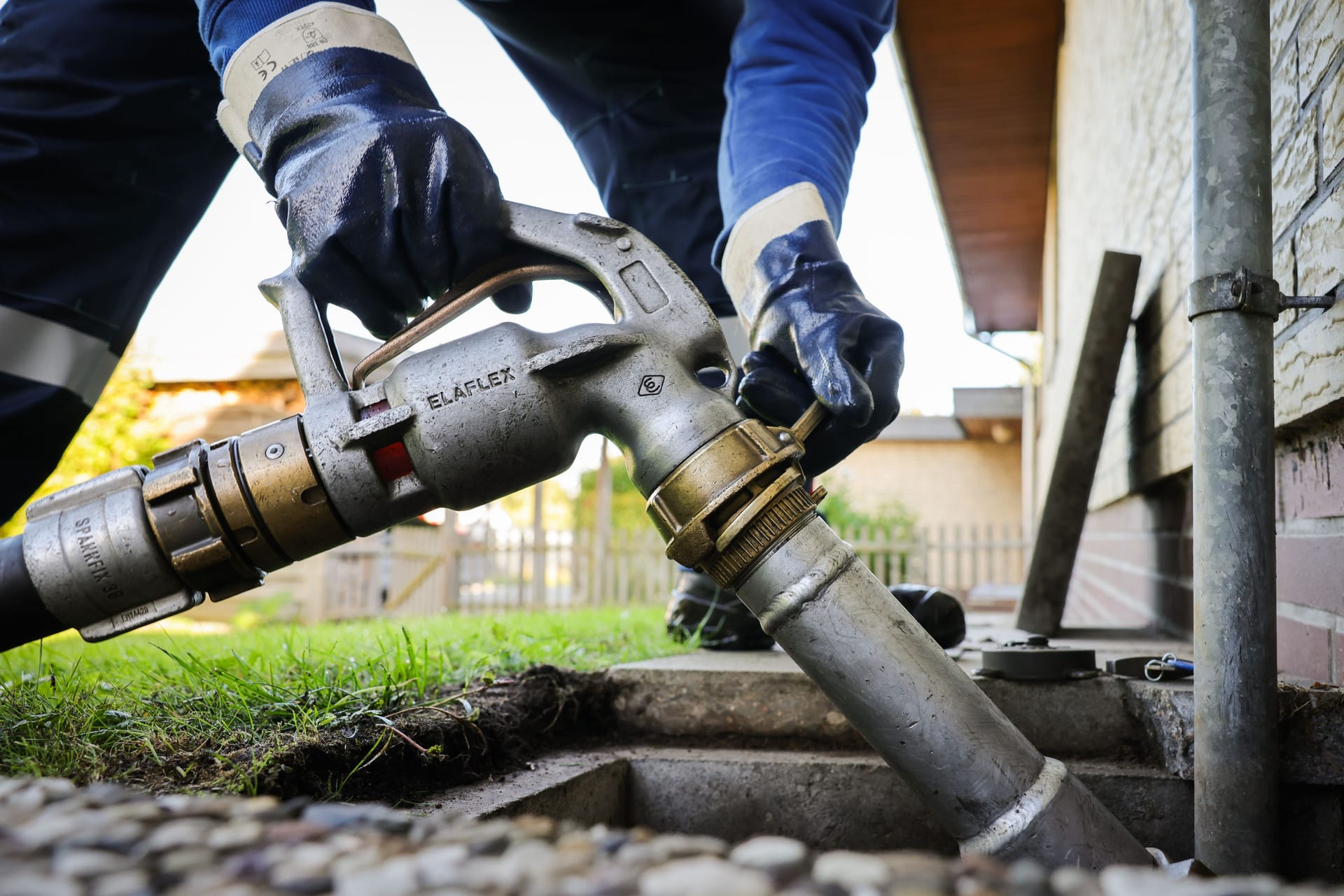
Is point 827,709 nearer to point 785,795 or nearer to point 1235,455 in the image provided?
point 785,795

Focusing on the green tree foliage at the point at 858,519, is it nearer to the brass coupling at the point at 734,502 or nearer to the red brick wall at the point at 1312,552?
the red brick wall at the point at 1312,552

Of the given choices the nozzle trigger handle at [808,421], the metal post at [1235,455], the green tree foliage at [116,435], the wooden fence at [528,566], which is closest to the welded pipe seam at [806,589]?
the nozzle trigger handle at [808,421]

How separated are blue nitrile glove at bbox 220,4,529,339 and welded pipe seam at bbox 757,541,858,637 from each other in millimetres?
616

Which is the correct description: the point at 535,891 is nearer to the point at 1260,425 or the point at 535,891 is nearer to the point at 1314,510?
the point at 1260,425

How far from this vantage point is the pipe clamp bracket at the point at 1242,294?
43.9 inches

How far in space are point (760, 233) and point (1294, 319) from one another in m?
0.86

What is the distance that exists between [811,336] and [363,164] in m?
0.63

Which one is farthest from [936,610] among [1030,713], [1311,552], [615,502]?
[615,502]

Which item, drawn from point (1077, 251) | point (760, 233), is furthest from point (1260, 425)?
point (1077, 251)

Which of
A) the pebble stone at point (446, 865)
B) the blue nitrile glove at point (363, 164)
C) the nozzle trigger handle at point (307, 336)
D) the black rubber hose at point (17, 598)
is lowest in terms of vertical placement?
the pebble stone at point (446, 865)

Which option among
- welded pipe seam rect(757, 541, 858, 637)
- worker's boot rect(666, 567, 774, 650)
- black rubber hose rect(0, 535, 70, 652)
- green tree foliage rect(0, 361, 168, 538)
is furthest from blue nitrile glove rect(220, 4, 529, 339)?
green tree foliage rect(0, 361, 168, 538)

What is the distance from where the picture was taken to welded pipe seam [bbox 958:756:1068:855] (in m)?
0.96

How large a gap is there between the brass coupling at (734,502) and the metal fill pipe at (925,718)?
2 cm

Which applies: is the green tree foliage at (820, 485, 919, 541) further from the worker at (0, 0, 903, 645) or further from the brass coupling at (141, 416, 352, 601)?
the brass coupling at (141, 416, 352, 601)
